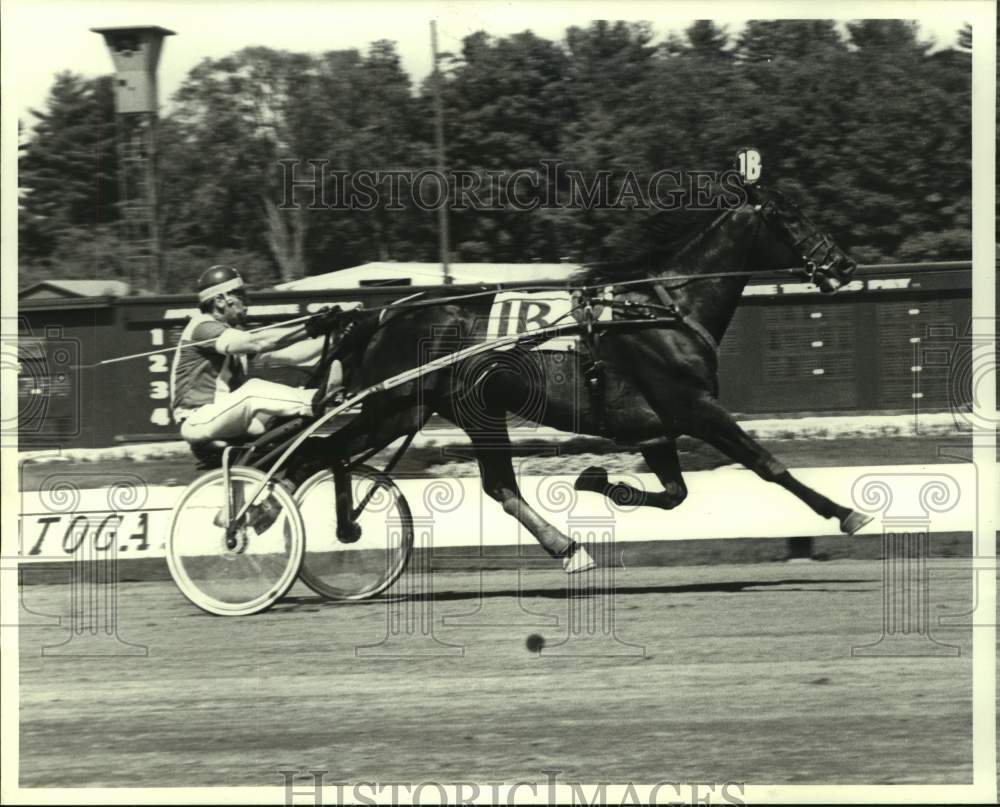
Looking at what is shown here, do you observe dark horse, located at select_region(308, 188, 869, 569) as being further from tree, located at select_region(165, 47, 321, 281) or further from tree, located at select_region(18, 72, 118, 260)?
tree, located at select_region(18, 72, 118, 260)

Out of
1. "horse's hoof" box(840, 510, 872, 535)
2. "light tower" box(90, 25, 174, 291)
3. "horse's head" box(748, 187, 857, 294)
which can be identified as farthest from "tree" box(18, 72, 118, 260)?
"horse's hoof" box(840, 510, 872, 535)

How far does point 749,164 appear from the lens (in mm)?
7035

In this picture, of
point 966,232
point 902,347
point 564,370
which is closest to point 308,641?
point 564,370

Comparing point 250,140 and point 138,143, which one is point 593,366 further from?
point 138,143

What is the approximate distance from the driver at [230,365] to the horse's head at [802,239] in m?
2.23

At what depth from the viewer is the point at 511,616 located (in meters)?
6.92

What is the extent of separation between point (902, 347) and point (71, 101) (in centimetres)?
428

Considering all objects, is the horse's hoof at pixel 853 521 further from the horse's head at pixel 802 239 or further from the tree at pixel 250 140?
the tree at pixel 250 140

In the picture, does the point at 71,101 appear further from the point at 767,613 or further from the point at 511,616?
the point at 767,613

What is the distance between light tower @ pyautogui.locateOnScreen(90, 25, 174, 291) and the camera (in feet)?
22.2

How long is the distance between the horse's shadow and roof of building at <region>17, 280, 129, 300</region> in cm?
176

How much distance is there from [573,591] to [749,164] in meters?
2.24

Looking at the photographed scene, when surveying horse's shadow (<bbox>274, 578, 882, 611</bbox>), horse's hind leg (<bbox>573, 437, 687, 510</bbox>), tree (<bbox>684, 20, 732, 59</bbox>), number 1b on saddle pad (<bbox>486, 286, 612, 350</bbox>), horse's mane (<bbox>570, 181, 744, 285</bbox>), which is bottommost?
horse's shadow (<bbox>274, 578, 882, 611</bbox>)

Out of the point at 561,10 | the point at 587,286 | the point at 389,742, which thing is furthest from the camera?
the point at 587,286
